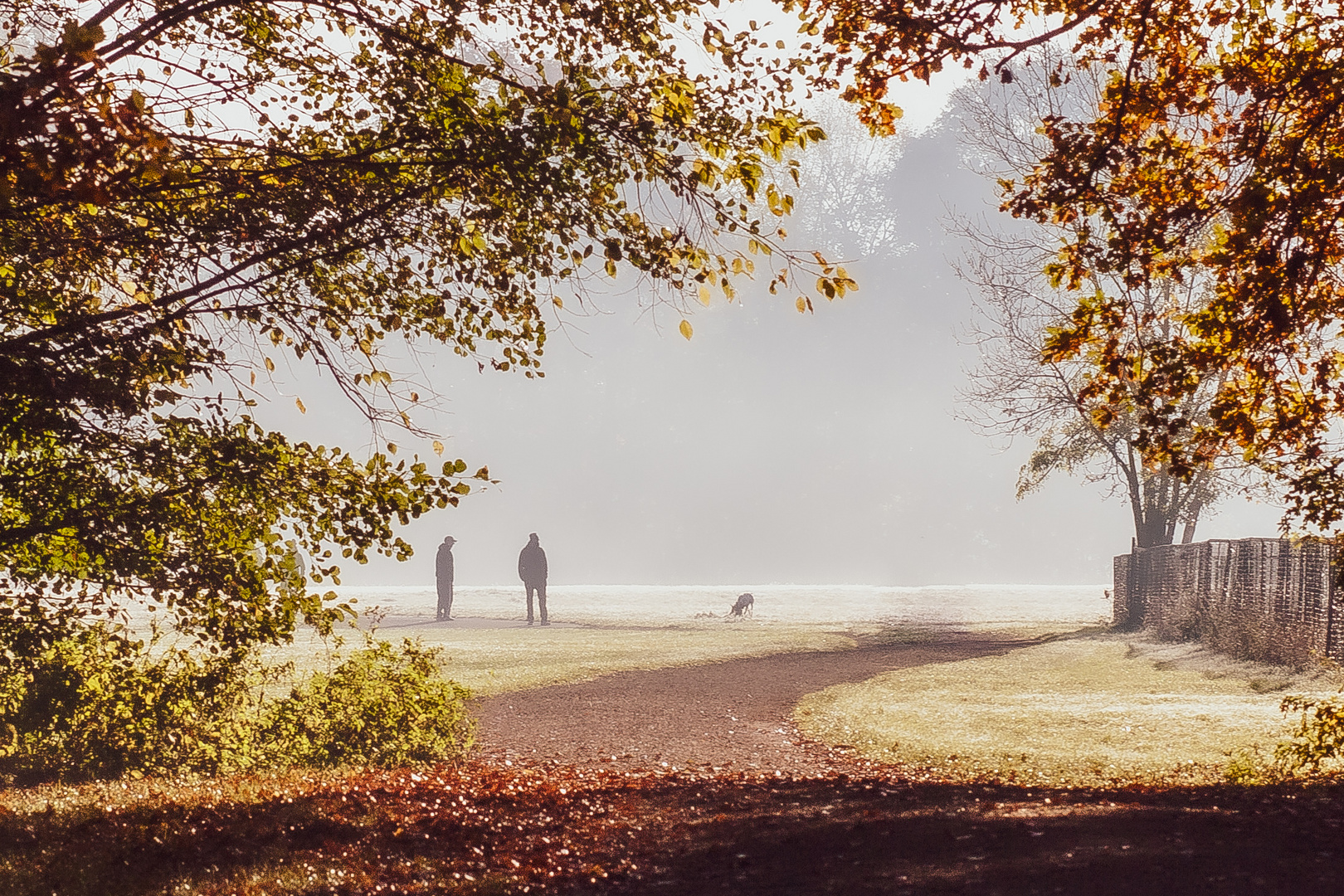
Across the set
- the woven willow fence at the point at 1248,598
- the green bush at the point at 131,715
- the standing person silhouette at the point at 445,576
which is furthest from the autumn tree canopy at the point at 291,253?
the standing person silhouette at the point at 445,576

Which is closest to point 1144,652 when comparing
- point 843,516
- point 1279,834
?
point 1279,834

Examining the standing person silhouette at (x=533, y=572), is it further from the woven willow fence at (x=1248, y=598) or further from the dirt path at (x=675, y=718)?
the woven willow fence at (x=1248, y=598)

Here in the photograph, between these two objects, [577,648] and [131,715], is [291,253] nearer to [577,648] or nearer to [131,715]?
[131,715]

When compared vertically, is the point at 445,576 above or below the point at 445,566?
below

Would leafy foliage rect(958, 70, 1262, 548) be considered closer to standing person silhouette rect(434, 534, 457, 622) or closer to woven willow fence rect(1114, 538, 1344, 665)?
woven willow fence rect(1114, 538, 1344, 665)

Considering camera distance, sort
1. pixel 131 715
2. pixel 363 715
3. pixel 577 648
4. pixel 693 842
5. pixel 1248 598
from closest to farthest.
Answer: pixel 693 842 → pixel 131 715 → pixel 363 715 → pixel 1248 598 → pixel 577 648

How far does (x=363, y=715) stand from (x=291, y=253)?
16.7 feet

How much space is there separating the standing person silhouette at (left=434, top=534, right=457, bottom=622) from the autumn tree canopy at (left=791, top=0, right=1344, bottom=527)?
946 inches

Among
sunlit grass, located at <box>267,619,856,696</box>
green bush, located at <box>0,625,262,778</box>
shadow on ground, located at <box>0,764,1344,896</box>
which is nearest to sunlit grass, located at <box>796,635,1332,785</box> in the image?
shadow on ground, located at <box>0,764,1344,896</box>

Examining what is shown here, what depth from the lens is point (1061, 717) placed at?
1398 centimetres

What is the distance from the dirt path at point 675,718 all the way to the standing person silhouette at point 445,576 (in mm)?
12446

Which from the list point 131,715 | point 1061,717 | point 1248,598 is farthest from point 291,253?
point 1248,598

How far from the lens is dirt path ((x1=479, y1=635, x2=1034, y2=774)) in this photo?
37.7 feet

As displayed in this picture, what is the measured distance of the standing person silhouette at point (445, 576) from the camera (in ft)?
99.7
